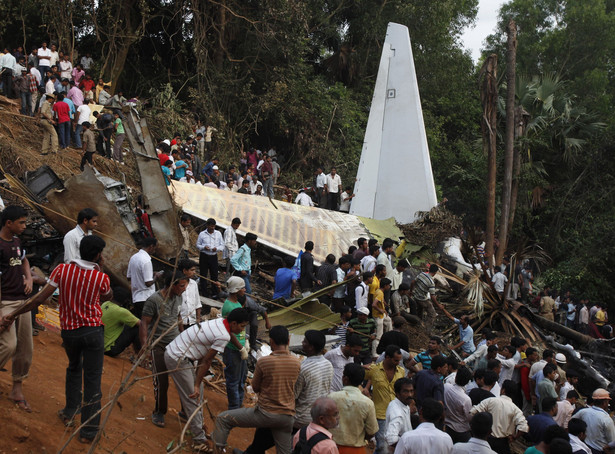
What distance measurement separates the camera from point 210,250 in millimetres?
11266

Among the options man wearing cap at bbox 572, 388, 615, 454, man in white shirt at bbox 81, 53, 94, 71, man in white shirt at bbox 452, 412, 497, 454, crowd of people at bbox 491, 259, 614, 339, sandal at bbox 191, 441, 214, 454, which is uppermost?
man in white shirt at bbox 81, 53, 94, 71

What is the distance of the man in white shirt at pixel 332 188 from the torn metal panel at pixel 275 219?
320 cm

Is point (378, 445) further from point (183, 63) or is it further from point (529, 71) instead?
point (529, 71)

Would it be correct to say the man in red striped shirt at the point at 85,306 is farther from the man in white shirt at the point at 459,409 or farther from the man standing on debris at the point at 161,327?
the man in white shirt at the point at 459,409

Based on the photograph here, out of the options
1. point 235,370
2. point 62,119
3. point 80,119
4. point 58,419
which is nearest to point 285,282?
point 235,370

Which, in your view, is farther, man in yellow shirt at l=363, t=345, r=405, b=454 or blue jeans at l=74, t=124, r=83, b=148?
blue jeans at l=74, t=124, r=83, b=148

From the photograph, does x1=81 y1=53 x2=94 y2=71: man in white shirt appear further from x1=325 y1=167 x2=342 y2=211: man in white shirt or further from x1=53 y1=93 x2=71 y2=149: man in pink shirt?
x1=325 y1=167 x2=342 y2=211: man in white shirt

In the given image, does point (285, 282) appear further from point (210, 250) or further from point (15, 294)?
point (15, 294)

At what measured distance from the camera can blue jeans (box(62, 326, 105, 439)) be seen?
211 inches

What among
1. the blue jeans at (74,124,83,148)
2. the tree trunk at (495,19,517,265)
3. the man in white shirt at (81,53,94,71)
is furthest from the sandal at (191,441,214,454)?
the man in white shirt at (81,53,94,71)

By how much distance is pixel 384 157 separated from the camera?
19609 mm


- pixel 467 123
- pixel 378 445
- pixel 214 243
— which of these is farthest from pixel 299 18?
pixel 378 445

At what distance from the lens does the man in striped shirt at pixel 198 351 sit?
232 inches

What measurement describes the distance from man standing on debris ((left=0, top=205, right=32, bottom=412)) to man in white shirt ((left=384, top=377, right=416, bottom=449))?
9.95 ft
